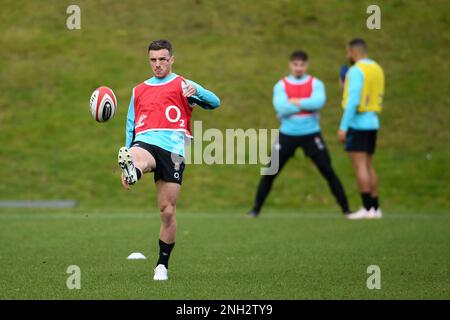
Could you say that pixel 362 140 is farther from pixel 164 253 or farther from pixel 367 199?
pixel 164 253

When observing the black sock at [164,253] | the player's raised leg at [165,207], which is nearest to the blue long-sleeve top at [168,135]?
the player's raised leg at [165,207]

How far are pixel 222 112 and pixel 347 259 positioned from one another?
1351cm

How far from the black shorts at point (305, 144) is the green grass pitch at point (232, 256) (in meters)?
1.12

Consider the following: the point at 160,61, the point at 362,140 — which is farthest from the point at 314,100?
the point at 160,61

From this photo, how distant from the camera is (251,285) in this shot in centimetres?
819

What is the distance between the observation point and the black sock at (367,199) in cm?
1508

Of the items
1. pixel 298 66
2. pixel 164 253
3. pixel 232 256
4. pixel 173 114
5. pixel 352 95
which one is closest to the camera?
pixel 164 253

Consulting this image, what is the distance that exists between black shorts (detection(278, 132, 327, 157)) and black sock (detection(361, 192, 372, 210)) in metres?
0.99

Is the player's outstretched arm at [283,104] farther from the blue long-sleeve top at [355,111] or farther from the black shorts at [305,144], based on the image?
the blue long-sleeve top at [355,111]

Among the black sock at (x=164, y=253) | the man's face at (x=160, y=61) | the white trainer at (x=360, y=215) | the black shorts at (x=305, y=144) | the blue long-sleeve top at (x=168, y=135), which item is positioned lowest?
the black sock at (x=164, y=253)

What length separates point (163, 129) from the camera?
884 cm

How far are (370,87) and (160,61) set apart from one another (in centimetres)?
705

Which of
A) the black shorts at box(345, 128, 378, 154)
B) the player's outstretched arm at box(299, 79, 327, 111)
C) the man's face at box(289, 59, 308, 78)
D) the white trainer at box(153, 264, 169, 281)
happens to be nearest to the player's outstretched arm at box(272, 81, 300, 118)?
the player's outstretched arm at box(299, 79, 327, 111)
